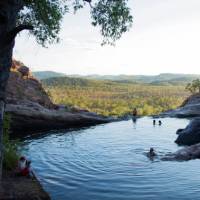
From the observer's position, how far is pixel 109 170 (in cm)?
3042

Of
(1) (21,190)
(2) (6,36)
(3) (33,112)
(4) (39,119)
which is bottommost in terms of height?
(1) (21,190)

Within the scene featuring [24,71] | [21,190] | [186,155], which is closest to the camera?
[21,190]

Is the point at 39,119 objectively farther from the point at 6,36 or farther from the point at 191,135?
the point at 6,36

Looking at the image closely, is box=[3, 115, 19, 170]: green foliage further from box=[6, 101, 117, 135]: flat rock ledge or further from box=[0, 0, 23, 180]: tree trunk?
box=[6, 101, 117, 135]: flat rock ledge

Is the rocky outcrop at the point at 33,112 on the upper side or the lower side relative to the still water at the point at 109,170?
upper

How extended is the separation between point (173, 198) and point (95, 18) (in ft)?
38.3

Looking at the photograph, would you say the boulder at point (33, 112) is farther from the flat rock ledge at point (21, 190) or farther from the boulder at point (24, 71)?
the flat rock ledge at point (21, 190)

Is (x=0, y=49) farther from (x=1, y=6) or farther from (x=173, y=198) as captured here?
(x=173, y=198)

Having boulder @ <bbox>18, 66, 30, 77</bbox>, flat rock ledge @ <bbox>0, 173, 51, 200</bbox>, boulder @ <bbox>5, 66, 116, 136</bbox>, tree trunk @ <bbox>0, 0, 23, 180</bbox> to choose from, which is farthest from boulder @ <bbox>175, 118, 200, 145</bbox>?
boulder @ <bbox>18, 66, 30, 77</bbox>

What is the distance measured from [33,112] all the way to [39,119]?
6.12 ft

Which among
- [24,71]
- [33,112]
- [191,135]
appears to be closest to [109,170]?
[191,135]

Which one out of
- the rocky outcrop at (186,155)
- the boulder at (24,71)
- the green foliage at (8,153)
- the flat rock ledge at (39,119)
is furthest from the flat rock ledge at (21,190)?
the boulder at (24,71)

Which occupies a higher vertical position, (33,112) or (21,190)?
(33,112)

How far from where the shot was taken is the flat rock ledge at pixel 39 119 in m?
54.2
